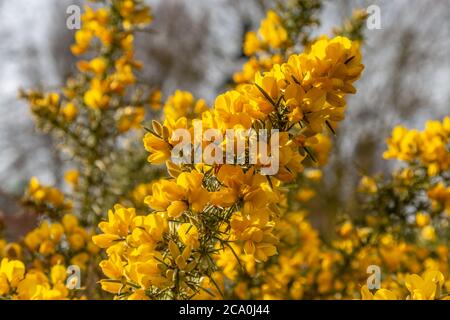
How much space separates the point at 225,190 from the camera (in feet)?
3.70

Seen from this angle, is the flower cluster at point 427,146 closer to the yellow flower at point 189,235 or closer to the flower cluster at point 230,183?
the flower cluster at point 230,183

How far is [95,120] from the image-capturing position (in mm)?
2672

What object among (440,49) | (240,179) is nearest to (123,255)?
(240,179)

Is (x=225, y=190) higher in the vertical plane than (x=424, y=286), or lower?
higher

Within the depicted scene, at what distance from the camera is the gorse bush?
3.76ft

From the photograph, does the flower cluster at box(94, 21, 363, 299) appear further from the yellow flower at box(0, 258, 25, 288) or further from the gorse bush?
the yellow flower at box(0, 258, 25, 288)

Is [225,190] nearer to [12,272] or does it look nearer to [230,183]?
[230,183]

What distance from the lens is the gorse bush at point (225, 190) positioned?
114 cm

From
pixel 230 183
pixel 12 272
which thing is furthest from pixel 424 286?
pixel 12 272

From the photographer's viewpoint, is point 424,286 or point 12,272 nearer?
point 424,286

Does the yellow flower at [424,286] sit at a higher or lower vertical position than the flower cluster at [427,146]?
lower

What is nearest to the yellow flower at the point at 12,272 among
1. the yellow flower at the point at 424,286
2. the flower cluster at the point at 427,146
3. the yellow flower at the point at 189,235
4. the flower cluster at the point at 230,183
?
the flower cluster at the point at 230,183

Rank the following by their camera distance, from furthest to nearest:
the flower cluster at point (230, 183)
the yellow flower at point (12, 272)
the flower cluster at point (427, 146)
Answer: the flower cluster at point (427, 146), the yellow flower at point (12, 272), the flower cluster at point (230, 183)
